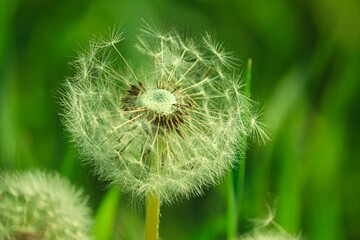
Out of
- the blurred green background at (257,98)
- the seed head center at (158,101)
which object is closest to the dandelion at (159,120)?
the seed head center at (158,101)

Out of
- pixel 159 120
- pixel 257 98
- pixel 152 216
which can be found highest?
pixel 257 98

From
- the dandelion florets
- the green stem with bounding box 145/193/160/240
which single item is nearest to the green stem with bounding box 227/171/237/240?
the dandelion florets

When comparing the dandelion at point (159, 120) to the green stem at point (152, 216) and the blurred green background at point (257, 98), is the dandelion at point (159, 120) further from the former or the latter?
the blurred green background at point (257, 98)

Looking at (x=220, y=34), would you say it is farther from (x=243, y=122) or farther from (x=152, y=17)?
(x=243, y=122)

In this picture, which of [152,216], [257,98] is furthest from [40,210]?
[257,98]

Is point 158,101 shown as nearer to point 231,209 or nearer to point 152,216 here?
point 152,216

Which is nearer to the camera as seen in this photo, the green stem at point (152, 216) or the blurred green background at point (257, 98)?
the green stem at point (152, 216)
